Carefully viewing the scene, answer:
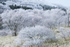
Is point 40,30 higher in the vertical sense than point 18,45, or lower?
higher

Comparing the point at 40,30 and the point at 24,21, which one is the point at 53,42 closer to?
the point at 40,30

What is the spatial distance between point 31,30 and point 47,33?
2847 mm

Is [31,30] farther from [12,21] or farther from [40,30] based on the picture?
[12,21]

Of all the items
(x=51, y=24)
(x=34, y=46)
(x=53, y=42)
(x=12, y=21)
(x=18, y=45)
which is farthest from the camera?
(x=51, y=24)

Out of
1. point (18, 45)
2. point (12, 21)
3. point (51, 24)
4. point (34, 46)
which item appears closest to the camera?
point (34, 46)

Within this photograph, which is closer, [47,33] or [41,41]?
[41,41]

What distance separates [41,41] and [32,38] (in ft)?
5.06

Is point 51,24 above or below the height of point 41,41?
below

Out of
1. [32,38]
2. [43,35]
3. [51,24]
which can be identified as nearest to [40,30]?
[43,35]

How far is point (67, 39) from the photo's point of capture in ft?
85.7

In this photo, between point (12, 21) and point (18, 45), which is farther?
point (12, 21)

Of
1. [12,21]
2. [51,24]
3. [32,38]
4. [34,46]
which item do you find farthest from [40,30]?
[51,24]

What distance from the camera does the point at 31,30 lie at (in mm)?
24906

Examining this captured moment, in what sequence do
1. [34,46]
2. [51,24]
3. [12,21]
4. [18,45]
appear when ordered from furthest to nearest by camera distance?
[51,24], [12,21], [18,45], [34,46]
